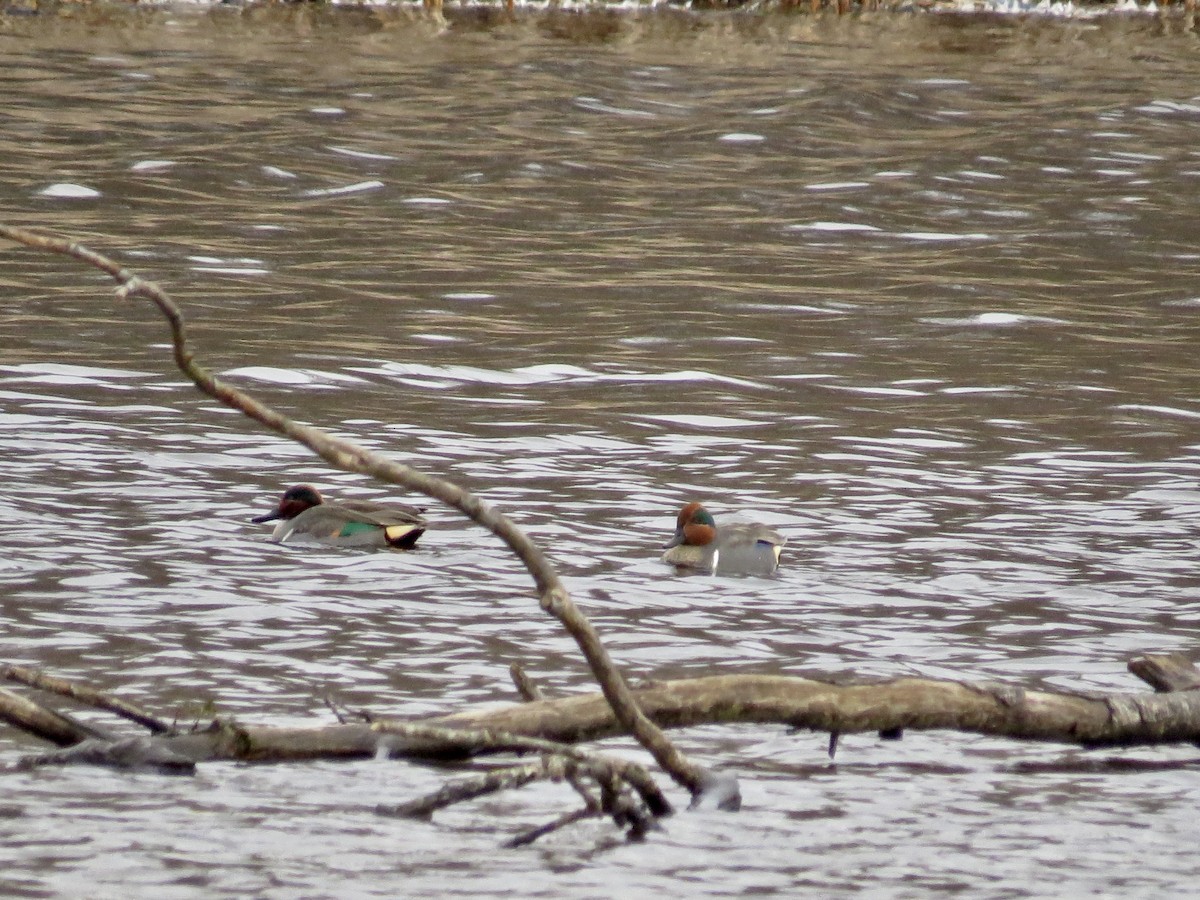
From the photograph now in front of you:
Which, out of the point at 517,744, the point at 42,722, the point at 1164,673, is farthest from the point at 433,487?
the point at 1164,673

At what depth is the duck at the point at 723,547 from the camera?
8352 mm

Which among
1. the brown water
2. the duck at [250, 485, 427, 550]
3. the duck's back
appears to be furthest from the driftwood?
the duck at [250, 485, 427, 550]

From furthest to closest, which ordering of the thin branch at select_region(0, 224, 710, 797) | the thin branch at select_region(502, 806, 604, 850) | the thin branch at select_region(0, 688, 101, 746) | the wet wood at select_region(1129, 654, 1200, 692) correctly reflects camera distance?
the wet wood at select_region(1129, 654, 1200, 692) → the thin branch at select_region(0, 688, 101, 746) → the thin branch at select_region(502, 806, 604, 850) → the thin branch at select_region(0, 224, 710, 797)

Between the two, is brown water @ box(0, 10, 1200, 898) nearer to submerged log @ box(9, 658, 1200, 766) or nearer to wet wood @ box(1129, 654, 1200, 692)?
submerged log @ box(9, 658, 1200, 766)

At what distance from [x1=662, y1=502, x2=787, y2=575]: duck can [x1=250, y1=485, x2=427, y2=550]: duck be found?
1.06 metres

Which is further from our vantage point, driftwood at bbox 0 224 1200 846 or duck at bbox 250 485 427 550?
duck at bbox 250 485 427 550

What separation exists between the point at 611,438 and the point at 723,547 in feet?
8.79

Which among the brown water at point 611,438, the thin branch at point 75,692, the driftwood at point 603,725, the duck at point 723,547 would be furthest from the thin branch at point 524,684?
the duck at point 723,547

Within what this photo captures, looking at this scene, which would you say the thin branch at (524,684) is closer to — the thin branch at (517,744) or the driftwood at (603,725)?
the driftwood at (603,725)

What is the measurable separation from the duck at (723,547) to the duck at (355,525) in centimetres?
106

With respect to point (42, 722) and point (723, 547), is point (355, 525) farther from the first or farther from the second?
point (42, 722)

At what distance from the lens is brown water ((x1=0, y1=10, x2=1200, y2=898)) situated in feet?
18.3

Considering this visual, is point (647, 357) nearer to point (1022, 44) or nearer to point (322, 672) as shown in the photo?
point (322, 672)

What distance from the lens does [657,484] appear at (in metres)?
10.1
